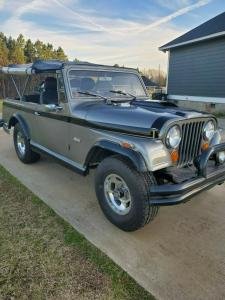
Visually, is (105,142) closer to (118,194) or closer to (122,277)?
(118,194)

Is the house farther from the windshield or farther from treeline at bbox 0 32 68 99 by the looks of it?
treeline at bbox 0 32 68 99

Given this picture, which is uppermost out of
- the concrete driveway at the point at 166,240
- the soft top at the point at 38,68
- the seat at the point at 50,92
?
the soft top at the point at 38,68

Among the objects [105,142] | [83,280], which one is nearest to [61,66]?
[105,142]

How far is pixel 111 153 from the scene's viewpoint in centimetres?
349

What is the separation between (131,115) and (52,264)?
1781mm

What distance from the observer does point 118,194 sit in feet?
11.1

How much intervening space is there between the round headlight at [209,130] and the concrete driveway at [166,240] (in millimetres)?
1030

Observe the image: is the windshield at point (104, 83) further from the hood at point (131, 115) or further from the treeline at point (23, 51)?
the treeline at point (23, 51)

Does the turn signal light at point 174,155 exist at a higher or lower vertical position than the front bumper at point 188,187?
higher

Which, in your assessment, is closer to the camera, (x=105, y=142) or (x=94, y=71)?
(x=105, y=142)

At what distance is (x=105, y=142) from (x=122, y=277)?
149 cm

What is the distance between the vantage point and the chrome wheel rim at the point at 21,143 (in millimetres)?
5780

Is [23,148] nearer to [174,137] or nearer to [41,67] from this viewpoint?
[41,67]

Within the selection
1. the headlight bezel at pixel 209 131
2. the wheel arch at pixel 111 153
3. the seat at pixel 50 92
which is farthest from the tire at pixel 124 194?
the seat at pixel 50 92
